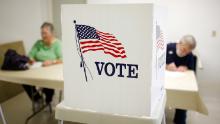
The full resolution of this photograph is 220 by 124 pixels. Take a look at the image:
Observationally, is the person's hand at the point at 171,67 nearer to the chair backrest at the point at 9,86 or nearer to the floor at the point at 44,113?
the floor at the point at 44,113

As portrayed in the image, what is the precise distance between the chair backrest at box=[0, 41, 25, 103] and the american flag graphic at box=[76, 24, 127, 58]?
257 centimetres

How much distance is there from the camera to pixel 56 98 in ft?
12.2

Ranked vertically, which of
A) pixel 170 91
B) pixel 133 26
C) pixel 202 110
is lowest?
pixel 202 110

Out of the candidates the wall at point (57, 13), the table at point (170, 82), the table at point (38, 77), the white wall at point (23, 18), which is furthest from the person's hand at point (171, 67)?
the wall at point (57, 13)

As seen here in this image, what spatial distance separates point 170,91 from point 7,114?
6.66 feet

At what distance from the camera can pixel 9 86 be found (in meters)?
3.64

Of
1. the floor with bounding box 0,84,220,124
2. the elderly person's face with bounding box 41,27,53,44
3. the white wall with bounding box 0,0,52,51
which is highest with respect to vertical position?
the white wall with bounding box 0,0,52,51

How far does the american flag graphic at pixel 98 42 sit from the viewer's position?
1195 millimetres

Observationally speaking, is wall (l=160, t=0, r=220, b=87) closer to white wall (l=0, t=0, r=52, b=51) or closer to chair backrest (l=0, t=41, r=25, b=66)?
white wall (l=0, t=0, r=52, b=51)

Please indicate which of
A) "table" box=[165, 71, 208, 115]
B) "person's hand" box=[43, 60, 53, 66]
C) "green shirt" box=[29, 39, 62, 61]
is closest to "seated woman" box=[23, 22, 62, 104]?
"green shirt" box=[29, 39, 62, 61]

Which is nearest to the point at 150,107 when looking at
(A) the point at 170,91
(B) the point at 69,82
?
(B) the point at 69,82

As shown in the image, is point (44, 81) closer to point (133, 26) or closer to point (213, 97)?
point (133, 26)

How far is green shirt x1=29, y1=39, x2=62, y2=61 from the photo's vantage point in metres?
3.19

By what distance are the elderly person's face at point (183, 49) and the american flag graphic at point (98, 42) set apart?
5.91ft
